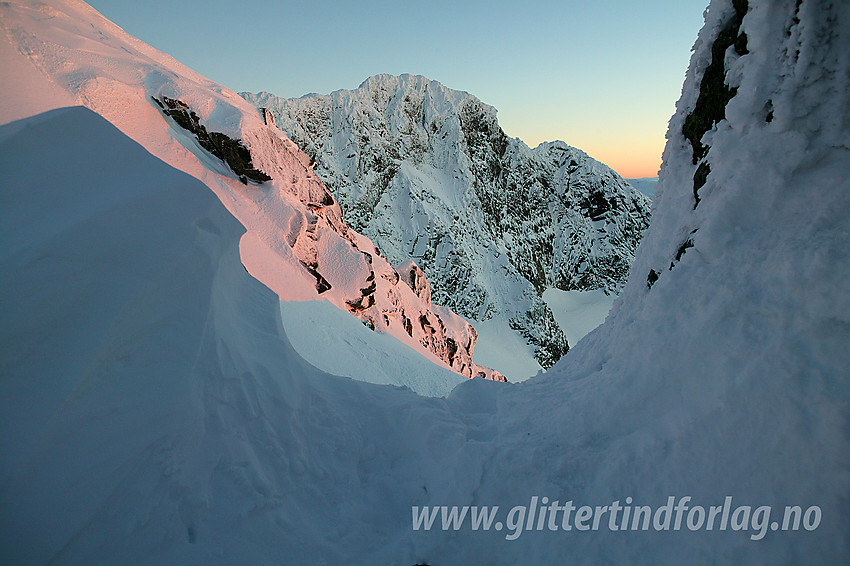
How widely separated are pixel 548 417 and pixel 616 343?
1.19 metres

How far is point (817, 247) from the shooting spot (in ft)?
7.72

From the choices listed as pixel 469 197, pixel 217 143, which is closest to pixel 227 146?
pixel 217 143

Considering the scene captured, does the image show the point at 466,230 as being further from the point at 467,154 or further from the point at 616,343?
→ the point at 616,343

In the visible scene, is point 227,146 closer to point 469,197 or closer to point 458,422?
point 458,422

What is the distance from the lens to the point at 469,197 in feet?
177

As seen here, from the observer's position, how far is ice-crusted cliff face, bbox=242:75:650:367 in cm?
4853

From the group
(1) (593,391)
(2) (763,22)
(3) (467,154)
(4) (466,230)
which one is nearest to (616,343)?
(1) (593,391)

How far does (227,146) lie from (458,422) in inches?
445

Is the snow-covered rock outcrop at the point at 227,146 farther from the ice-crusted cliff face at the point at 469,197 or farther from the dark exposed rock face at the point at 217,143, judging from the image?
the ice-crusted cliff face at the point at 469,197

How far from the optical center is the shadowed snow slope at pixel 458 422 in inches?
92.0

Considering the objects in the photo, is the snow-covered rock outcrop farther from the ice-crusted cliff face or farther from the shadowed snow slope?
the ice-crusted cliff face

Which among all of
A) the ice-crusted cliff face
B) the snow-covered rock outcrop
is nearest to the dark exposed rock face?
the snow-covered rock outcrop

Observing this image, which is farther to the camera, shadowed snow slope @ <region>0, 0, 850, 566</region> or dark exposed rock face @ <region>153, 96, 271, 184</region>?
dark exposed rock face @ <region>153, 96, 271, 184</region>

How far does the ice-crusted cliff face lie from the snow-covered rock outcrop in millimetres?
30405
